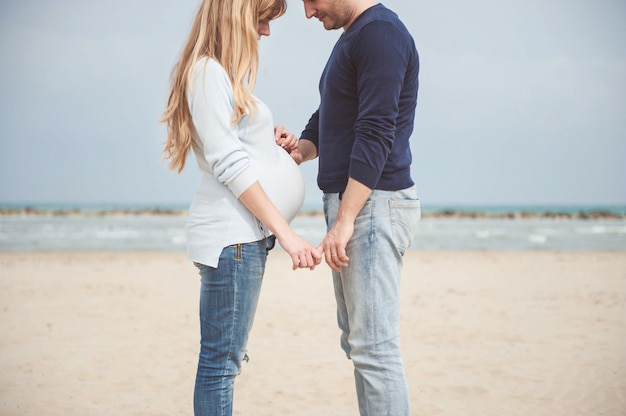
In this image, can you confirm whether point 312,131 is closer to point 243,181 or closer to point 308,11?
point 308,11

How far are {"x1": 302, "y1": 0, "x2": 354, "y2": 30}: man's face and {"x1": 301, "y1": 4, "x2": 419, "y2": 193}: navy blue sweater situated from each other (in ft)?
0.19

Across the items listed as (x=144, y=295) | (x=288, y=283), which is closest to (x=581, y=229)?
(x=288, y=283)

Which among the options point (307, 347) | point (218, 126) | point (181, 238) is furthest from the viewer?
point (181, 238)

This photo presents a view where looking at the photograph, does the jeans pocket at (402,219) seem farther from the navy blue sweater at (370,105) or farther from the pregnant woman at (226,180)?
the pregnant woman at (226,180)

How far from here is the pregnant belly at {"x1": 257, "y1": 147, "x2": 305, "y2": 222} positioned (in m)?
2.21

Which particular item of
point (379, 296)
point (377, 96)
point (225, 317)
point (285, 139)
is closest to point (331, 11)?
point (377, 96)

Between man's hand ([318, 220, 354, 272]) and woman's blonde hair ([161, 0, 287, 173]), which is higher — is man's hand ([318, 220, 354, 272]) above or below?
below

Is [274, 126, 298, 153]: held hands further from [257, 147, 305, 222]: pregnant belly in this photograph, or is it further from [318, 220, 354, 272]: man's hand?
[318, 220, 354, 272]: man's hand

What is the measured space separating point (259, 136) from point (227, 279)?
519 mm

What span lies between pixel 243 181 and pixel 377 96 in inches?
20.9

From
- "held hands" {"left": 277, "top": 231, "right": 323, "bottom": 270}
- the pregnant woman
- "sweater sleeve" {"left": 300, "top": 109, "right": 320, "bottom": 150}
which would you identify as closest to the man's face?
the pregnant woman

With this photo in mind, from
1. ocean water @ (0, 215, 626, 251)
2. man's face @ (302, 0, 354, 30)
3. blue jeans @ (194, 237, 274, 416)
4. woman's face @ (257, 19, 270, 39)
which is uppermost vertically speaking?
man's face @ (302, 0, 354, 30)

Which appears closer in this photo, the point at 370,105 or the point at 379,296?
the point at 370,105

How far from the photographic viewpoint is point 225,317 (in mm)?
2117
